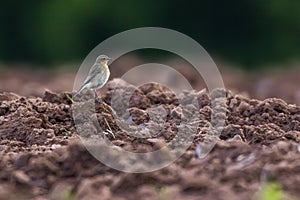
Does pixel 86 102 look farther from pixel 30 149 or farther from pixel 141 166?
pixel 141 166

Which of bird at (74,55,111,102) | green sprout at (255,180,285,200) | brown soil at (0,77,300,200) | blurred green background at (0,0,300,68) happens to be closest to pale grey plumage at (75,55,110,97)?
bird at (74,55,111,102)

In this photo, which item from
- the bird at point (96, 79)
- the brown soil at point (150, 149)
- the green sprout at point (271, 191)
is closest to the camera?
the green sprout at point (271, 191)

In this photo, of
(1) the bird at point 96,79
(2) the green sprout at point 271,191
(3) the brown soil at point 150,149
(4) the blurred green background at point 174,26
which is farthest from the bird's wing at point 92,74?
(4) the blurred green background at point 174,26

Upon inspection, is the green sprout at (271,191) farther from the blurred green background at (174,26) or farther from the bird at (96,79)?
the blurred green background at (174,26)

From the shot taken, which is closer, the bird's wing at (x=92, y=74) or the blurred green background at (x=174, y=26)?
the bird's wing at (x=92, y=74)

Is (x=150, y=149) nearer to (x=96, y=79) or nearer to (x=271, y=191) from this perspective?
(x=271, y=191)

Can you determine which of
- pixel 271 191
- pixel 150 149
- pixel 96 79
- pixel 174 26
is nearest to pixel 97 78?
pixel 96 79
